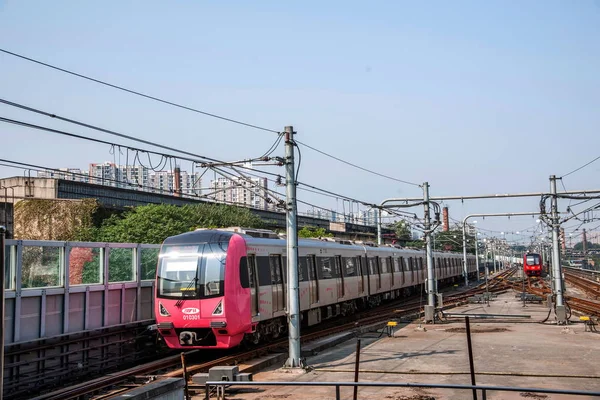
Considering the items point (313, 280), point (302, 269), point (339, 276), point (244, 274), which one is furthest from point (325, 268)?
point (244, 274)

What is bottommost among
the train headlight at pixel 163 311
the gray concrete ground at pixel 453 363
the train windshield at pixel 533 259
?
the gray concrete ground at pixel 453 363

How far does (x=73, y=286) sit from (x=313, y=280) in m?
8.89

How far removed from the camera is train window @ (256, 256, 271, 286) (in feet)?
60.4

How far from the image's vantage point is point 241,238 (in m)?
17.5

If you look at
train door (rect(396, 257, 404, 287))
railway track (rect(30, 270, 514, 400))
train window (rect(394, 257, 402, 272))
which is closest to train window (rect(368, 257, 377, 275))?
train window (rect(394, 257, 402, 272))

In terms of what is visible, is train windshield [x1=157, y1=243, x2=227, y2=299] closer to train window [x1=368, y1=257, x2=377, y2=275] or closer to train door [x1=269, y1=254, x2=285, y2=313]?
train door [x1=269, y1=254, x2=285, y2=313]

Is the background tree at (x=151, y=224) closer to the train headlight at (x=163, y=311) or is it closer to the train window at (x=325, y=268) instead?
the train window at (x=325, y=268)

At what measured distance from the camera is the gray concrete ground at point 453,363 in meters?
13.1

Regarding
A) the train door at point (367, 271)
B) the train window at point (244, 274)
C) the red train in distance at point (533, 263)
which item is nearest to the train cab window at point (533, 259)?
the red train in distance at point (533, 263)

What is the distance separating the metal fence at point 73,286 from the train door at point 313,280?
533 centimetres

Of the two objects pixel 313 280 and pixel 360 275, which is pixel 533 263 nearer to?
pixel 360 275

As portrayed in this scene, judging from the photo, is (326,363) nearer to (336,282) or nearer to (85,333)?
(85,333)

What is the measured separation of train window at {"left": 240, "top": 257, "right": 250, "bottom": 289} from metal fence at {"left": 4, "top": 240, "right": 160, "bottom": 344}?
144 inches

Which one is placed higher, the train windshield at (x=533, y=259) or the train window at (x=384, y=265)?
the train windshield at (x=533, y=259)
